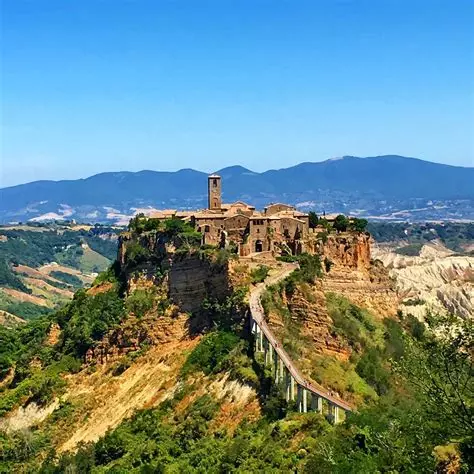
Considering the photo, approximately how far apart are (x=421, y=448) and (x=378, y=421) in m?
6.65

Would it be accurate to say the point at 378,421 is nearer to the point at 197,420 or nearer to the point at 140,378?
the point at 197,420

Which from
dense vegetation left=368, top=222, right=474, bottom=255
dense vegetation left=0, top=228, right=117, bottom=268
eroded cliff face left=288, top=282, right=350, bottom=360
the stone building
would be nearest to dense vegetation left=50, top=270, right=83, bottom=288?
dense vegetation left=0, top=228, right=117, bottom=268

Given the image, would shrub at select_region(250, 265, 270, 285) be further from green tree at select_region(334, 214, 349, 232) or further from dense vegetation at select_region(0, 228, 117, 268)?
dense vegetation at select_region(0, 228, 117, 268)

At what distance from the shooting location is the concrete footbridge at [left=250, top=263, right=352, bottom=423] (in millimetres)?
26625

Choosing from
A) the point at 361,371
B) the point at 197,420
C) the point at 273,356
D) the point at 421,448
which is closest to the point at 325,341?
the point at 361,371

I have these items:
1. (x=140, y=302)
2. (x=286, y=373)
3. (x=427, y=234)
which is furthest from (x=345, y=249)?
(x=427, y=234)

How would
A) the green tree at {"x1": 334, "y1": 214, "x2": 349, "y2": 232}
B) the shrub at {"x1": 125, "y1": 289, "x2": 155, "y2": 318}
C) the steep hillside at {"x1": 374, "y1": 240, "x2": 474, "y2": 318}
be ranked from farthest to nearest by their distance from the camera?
the steep hillside at {"x1": 374, "y1": 240, "x2": 474, "y2": 318} < the green tree at {"x1": 334, "y1": 214, "x2": 349, "y2": 232} < the shrub at {"x1": 125, "y1": 289, "x2": 155, "y2": 318}

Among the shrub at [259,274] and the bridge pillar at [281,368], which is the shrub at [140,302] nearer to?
the shrub at [259,274]

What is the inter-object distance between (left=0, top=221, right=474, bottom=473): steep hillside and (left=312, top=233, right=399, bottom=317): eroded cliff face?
0.79 feet

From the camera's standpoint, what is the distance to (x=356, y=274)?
42.2 meters

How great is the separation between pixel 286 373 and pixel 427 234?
162 m

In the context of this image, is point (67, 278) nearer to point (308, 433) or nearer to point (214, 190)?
point (214, 190)

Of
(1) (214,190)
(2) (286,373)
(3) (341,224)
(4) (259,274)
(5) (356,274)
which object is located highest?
(1) (214,190)

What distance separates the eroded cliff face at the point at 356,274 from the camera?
4100cm
